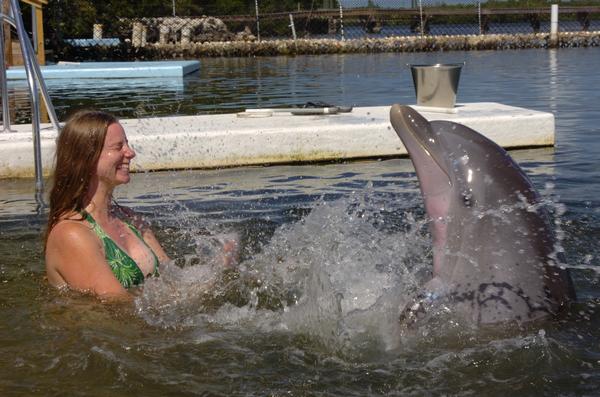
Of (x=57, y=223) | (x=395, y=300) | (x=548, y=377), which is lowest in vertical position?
(x=548, y=377)

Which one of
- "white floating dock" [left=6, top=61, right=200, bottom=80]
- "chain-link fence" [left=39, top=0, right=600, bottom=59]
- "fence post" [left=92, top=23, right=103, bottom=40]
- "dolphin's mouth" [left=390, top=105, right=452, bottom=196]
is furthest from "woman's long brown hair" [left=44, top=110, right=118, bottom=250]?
"fence post" [left=92, top=23, right=103, bottom=40]

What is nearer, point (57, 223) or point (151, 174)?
point (57, 223)

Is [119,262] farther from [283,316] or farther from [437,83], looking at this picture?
[437,83]

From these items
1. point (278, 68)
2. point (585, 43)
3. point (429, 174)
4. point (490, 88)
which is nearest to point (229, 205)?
point (429, 174)

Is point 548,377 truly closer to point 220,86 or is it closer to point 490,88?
point 490,88

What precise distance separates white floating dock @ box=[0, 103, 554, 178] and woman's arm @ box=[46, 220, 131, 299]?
4.06 m

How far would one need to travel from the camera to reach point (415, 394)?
3473 millimetres

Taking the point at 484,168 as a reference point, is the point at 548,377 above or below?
below

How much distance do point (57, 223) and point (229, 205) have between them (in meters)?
2.98

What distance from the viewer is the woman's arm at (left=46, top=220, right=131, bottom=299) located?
13.1ft

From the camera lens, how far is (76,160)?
4.05m

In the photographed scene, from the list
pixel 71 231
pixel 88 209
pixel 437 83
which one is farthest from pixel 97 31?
pixel 71 231

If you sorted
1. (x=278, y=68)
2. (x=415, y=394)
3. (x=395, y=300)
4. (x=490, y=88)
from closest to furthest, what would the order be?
1. (x=415, y=394)
2. (x=395, y=300)
3. (x=490, y=88)
4. (x=278, y=68)

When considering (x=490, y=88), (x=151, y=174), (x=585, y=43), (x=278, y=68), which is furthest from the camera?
(x=585, y=43)
